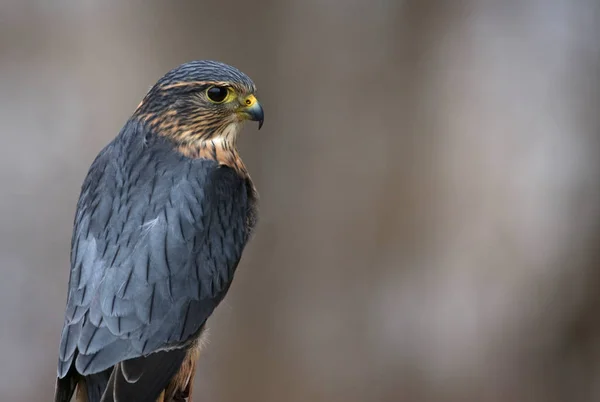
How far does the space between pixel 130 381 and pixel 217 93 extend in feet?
3.33

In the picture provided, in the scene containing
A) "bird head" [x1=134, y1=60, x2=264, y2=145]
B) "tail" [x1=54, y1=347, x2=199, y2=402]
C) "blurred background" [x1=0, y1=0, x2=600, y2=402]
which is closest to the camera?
"tail" [x1=54, y1=347, x2=199, y2=402]

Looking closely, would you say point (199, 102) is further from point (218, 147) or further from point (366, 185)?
point (366, 185)

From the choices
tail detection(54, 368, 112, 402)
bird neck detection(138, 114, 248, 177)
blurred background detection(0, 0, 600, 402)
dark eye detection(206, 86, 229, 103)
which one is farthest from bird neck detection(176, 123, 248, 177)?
→ blurred background detection(0, 0, 600, 402)

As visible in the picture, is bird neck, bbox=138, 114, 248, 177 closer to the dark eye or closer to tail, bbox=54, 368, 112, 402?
the dark eye

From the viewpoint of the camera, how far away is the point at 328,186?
5.29m

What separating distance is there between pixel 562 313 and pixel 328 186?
167cm

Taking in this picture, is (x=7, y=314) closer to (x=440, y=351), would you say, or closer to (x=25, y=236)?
(x=25, y=236)

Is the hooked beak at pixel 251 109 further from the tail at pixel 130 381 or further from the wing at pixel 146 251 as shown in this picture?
the tail at pixel 130 381

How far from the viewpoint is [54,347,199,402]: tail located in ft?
7.89

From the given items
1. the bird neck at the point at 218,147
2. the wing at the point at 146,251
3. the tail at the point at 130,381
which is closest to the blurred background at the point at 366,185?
the bird neck at the point at 218,147

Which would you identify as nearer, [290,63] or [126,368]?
[126,368]

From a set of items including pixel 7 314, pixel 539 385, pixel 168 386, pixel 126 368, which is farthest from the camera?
pixel 539 385

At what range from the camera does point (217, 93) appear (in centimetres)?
282

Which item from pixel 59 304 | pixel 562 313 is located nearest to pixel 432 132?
pixel 562 313
